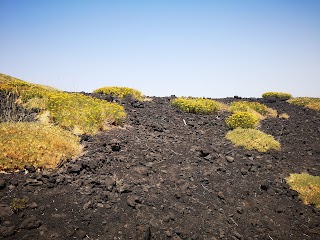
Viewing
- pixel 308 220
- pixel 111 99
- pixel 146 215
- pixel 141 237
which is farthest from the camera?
pixel 111 99

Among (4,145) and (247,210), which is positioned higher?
(4,145)

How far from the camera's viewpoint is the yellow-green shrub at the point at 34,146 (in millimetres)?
7027

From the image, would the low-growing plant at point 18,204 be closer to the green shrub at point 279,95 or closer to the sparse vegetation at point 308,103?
the sparse vegetation at point 308,103

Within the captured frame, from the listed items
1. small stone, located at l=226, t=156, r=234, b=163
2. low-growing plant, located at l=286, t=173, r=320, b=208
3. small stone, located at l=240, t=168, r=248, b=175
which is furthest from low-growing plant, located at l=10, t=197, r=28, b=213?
low-growing plant, located at l=286, t=173, r=320, b=208

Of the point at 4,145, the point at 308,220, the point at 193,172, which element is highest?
the point at 4,145

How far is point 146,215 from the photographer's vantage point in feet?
19.4

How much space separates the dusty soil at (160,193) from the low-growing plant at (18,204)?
68mm

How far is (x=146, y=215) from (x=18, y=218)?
2.53 metres

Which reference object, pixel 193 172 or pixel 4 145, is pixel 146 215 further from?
pixel 4 145

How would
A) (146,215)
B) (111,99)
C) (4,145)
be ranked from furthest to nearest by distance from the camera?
(111,99) < (4,145) < (146,215)

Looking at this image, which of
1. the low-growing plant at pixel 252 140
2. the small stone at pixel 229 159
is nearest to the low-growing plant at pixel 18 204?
the small stone at pixel 229 159

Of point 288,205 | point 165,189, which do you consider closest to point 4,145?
point 165,189

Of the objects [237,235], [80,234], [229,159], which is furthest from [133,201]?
[229,159]

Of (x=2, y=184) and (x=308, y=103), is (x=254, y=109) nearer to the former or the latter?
(x=308, y=103)
